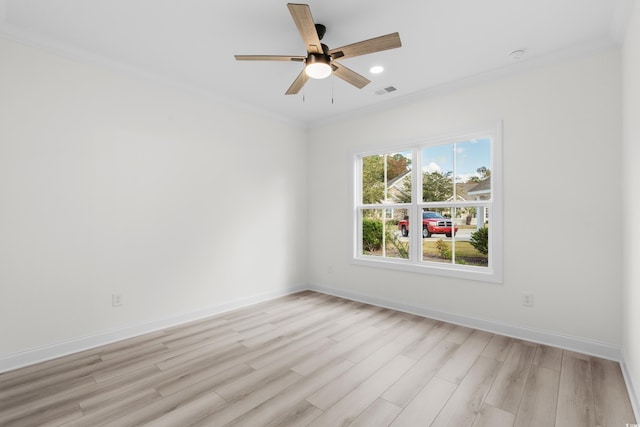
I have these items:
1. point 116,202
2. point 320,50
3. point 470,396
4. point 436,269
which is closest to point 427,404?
point 470,396

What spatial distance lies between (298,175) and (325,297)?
192 cm

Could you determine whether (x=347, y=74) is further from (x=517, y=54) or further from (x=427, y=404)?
(x=427, y=404)

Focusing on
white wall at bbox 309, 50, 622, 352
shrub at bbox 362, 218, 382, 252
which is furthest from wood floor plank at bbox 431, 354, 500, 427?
shrub at bbox 362, 218, 382, 252

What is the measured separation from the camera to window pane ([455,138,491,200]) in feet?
11.0

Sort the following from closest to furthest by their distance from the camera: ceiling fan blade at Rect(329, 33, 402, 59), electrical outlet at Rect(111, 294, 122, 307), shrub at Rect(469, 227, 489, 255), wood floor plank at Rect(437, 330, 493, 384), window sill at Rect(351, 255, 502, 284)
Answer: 1. ceiling fan blade at Rect(329, 33, 402, 59)
2. wood floor plank at Rect(437, 330, 493, 384)
3. electrical outlet at Rect(111, 294, 122, 307)
4. window sill at Rect(351, 255, 502, 284)
5. shrub at Rect(469, 227, 489, 255)

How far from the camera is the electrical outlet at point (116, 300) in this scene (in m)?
2.95

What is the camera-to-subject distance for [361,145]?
14.1ft

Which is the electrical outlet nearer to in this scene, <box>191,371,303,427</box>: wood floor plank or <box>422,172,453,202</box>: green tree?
<box>191,371,303,427</box>: wood floor plank

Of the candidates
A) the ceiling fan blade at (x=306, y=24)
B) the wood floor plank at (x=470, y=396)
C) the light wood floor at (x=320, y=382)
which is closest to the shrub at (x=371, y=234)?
the light wood floor at (x=320, y=382)

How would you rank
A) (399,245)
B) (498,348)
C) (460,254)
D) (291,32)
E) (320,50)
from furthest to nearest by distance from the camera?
(399,245) < (460,254) < (498,348) < (291,32) < (320,50)

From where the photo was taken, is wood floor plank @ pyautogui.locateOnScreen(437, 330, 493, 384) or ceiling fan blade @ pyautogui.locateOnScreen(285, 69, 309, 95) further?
ceiling fan blade @ pyautogui.locateOnScreen(285, 69, 309, 95)

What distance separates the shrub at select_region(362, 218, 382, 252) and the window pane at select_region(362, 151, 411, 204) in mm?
290

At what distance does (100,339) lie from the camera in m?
2.86

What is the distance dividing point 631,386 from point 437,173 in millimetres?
2466
